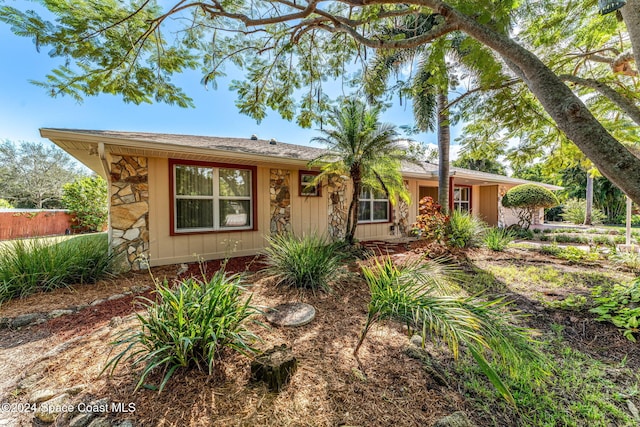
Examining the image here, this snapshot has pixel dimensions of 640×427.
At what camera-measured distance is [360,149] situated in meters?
6.30

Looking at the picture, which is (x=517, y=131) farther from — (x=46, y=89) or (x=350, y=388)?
(x=46, y=89)

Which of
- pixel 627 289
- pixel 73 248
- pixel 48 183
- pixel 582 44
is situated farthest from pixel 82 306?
pixel 48 183

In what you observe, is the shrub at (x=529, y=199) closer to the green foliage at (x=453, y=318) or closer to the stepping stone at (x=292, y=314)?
the green foliage at (x=453, y=318)

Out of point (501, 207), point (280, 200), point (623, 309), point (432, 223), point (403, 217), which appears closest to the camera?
point (623, 309)

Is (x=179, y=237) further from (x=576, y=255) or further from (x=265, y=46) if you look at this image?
(x=576, y=255)

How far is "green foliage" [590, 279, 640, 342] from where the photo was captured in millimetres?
3133

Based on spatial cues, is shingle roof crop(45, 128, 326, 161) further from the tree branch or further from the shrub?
the shrub

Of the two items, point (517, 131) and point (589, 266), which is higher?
point (517, 131)

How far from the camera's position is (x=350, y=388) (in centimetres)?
205

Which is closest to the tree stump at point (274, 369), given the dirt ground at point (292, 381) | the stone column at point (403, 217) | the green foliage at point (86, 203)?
the dirt ground at point (292, 381)

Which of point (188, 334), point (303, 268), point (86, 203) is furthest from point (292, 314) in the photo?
point (86, 203)

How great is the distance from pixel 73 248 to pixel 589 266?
35.6 feet

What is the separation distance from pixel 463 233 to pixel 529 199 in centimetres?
734

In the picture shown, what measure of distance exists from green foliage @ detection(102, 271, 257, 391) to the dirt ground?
0.39 ft
